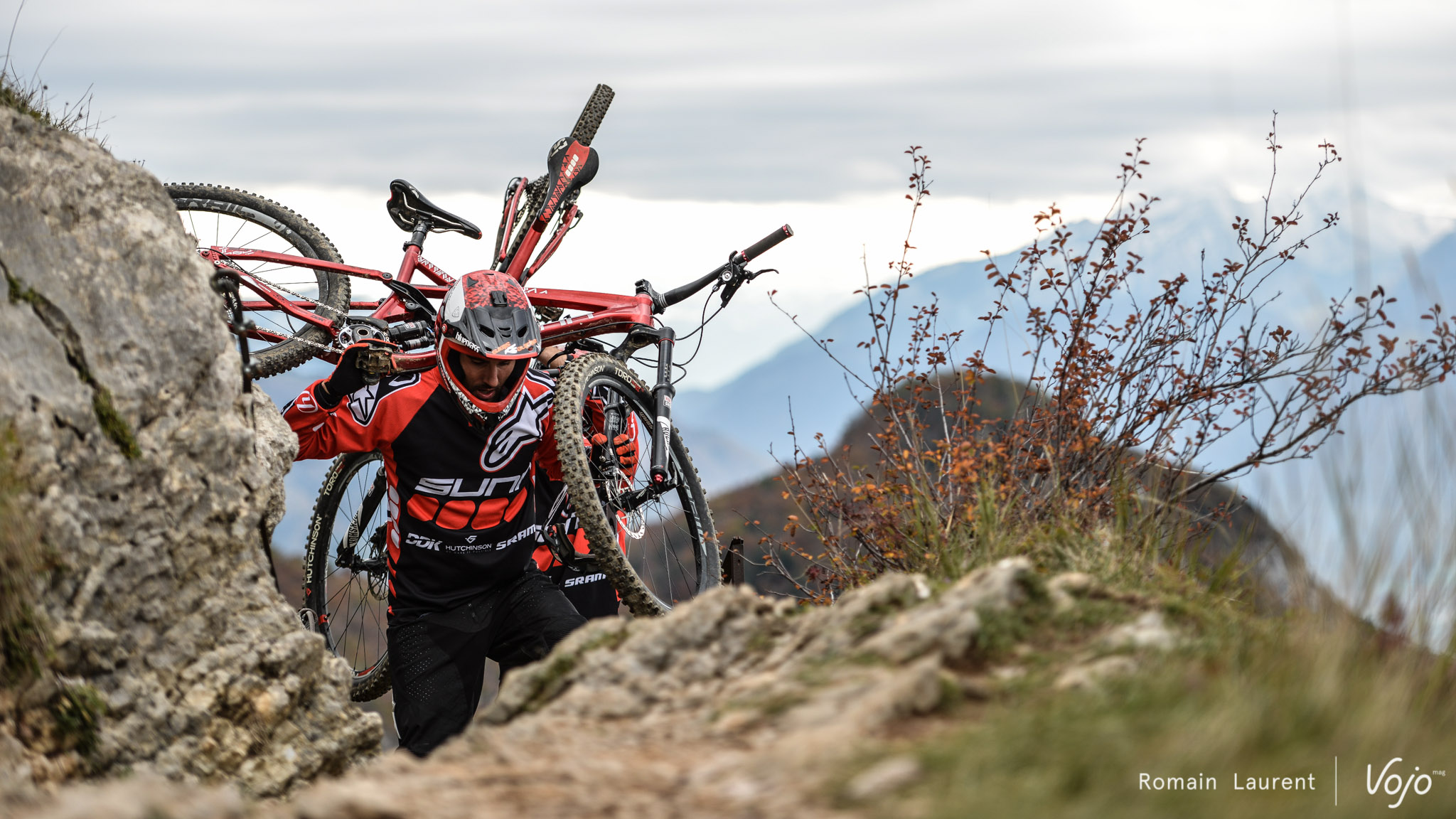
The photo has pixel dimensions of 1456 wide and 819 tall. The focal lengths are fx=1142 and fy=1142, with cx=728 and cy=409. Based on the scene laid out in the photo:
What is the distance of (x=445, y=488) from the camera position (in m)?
5.98

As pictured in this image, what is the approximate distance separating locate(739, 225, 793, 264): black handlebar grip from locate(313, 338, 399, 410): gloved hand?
101 inches

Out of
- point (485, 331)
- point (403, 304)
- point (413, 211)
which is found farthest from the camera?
point (413, 211)

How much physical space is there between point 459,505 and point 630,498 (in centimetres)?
93

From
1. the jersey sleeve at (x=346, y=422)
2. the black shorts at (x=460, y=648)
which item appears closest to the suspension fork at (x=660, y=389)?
the black shorts at (x=460, y=648)

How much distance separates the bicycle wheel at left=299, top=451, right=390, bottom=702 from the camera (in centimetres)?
674

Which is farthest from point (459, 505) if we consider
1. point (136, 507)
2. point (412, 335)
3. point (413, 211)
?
point (413, 211)

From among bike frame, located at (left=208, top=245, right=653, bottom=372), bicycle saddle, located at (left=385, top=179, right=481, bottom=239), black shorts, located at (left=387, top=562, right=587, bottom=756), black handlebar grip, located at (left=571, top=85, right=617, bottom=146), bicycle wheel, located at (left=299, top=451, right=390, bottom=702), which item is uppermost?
black handlebar grip, located at (left=571, top=85, right=617, bottom=146)

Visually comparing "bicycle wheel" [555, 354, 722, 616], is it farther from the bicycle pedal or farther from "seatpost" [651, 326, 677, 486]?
the bicycle pedal

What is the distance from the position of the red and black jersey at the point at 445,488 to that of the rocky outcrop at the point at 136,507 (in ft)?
2.51

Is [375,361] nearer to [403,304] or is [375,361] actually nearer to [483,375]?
[483,375]

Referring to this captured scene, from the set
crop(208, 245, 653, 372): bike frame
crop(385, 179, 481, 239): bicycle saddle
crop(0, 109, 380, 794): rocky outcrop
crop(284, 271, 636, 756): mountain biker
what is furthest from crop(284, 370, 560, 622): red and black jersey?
crop(385, 179, 481, 239): bicycle saddle

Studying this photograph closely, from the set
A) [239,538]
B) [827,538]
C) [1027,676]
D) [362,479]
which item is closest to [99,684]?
[239,538]

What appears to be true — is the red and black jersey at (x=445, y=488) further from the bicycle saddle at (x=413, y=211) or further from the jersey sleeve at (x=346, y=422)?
the bicycle saddle at (x=413, y=211)

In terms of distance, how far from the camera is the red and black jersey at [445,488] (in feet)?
19.4
